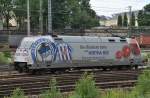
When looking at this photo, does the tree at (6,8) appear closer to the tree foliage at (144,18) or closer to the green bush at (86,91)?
the tree foliage at (144,18)

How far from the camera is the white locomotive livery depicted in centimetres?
3002

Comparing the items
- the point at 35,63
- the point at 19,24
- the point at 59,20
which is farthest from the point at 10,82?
the point at 19,24

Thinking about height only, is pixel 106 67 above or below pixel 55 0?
below

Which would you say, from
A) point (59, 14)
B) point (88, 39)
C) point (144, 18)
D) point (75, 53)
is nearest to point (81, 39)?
point (88, 39)

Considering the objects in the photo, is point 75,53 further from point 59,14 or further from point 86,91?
point 59,14

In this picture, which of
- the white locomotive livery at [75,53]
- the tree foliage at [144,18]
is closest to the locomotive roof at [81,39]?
the white locomotive livery at [75,53]

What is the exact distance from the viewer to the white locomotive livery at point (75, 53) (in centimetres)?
3002

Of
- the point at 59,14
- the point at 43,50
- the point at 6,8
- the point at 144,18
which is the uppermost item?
the point at 6,8

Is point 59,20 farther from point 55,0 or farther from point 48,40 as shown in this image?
point 48,40

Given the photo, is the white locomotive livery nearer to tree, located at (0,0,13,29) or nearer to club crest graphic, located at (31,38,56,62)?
club crest graphic, located at (31,38,56,62)

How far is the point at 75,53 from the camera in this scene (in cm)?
3216

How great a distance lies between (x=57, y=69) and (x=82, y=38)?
3.10m

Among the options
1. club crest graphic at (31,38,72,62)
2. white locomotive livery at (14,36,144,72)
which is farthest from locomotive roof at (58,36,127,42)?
club crest graphic at (31,38,72,62)

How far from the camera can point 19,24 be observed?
101m
